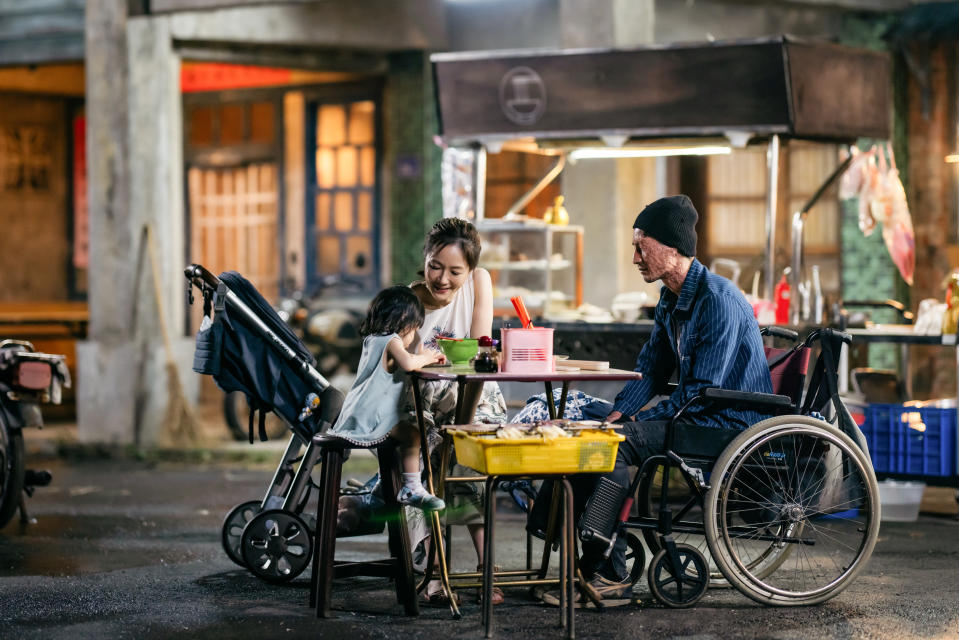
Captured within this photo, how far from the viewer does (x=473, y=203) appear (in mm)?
10953

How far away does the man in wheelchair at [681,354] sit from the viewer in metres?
6.32

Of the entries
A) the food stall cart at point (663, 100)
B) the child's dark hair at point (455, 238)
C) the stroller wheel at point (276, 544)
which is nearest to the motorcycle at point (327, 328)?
the food stall cart at point (663, 100)

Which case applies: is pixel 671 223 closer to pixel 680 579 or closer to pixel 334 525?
pixel 680 579

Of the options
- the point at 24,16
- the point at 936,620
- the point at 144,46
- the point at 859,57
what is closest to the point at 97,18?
the point at 144,46

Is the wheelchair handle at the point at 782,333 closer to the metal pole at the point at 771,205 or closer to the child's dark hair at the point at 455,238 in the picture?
the child's dark hair at the point at 455,238

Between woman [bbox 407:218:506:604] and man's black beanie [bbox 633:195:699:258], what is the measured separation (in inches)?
33.0

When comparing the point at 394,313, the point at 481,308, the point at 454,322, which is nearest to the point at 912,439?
the point at 481,308

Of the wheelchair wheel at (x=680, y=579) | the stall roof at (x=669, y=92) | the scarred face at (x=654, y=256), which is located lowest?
the wheelchair wheel at (x=680, y=579)

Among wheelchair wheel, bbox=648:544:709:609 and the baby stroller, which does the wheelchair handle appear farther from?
the baby stroller

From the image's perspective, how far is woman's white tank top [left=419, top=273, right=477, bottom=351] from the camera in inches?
264

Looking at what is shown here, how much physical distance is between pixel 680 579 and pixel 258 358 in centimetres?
247

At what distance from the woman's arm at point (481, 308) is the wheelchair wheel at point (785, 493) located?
1.42 metres

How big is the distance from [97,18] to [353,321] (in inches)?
157

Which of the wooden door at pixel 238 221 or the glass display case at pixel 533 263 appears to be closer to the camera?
the glass display case at pixel 533 263
